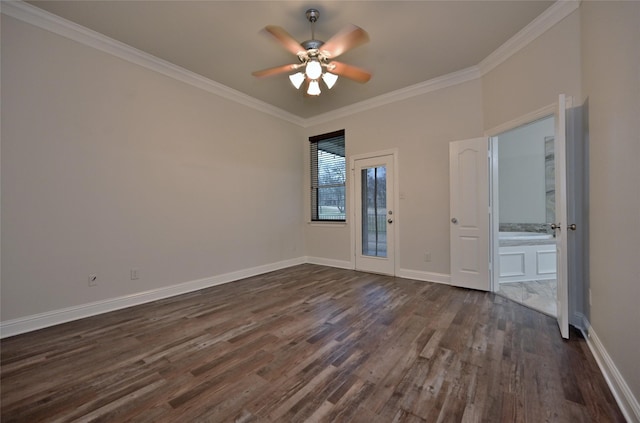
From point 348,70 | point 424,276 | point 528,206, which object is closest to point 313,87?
point 348,70

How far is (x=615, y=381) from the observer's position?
5.11ft

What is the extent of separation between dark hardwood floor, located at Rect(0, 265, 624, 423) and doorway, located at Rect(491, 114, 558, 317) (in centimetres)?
135

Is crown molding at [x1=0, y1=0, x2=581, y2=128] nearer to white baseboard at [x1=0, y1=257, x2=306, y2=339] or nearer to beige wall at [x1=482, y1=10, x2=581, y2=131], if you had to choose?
beige wall at [x1=482, y1=10, x2=581, y2=131]

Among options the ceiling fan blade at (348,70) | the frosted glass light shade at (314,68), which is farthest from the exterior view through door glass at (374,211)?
the frosted glass light shade at (314,68)

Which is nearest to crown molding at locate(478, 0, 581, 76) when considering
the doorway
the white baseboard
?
the doorway

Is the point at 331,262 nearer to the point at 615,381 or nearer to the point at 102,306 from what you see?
the point at 102,306

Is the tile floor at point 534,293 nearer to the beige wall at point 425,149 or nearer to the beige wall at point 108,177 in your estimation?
the beige wall at point 425,149

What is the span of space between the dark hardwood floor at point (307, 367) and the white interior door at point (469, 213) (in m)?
0.58

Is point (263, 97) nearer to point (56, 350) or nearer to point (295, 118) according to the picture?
point (295, 118)

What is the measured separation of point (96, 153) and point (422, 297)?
4.17m

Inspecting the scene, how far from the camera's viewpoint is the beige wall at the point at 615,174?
4.67 feet

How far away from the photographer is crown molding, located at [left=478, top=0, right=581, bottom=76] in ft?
7.87

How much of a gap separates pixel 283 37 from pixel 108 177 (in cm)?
246

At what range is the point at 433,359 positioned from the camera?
193 centimetres
